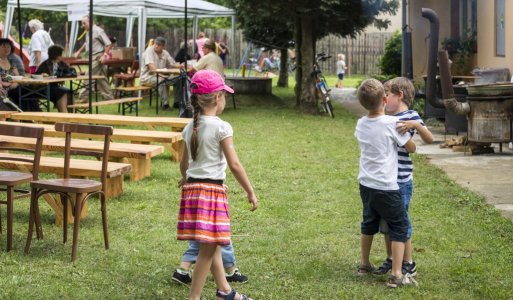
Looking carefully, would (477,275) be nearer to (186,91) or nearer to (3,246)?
(3,246)

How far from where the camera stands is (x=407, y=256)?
6531 mm

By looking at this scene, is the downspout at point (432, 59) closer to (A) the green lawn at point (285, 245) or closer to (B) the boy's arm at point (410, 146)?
(A) the green lawn at point (285, 245)

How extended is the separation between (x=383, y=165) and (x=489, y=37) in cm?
1220

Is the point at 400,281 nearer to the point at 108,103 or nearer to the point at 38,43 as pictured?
the point at 108,103

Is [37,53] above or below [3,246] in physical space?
above

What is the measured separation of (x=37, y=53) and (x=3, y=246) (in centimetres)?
1471

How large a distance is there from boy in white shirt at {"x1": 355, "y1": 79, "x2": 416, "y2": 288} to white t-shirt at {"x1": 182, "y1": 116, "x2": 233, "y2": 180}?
113 centimetres

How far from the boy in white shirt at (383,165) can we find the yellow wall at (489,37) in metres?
10.1

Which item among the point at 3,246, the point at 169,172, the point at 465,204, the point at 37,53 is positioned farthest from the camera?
the point at 37,53

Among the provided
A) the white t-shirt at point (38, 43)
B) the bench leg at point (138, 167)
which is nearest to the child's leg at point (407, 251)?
the bench leg at point (138, 167)

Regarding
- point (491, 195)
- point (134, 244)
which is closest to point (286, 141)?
point (491, 195)

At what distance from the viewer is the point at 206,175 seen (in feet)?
18.4

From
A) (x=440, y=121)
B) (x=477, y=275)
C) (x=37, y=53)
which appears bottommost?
(x=477, y=275)

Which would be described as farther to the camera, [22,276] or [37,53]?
[37,53]
